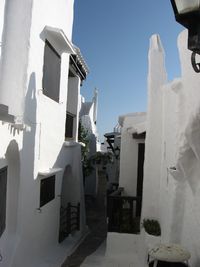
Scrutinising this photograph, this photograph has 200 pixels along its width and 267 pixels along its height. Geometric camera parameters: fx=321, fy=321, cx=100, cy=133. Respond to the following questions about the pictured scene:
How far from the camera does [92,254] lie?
10875mm

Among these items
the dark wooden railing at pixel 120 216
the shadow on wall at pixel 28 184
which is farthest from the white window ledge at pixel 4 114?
the dark wooden railing at pixel 120 216

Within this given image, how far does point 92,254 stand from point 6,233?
4246mm

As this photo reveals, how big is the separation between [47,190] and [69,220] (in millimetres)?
3098

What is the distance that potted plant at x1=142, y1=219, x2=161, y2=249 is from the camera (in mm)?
8125

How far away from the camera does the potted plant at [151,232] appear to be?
8.12m

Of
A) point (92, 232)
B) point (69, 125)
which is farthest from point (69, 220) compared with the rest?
point (69, 125)

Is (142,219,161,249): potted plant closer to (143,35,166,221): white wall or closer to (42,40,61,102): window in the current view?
(143,35,166,221): white wall

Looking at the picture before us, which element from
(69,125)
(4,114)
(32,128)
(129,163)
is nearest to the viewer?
(4,114)

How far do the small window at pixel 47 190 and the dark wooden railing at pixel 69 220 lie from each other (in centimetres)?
215

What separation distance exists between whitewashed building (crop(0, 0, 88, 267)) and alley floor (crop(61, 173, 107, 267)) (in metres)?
0.51

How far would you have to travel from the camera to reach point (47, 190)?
997 cm

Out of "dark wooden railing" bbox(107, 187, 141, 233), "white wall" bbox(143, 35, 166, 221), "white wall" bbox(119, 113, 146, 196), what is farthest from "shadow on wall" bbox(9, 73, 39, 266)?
"white wall" bbox(119, 113, 146, 196)

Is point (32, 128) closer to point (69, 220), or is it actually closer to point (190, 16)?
point (69, 220)

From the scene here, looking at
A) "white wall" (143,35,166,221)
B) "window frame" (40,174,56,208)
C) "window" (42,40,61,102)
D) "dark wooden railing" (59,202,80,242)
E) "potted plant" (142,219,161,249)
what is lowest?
"dark wooden railing" (59,202,80,242)
